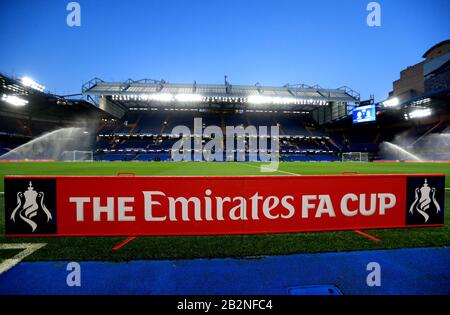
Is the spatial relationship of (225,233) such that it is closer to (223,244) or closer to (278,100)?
(223,244)

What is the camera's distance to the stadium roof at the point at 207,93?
40.4m

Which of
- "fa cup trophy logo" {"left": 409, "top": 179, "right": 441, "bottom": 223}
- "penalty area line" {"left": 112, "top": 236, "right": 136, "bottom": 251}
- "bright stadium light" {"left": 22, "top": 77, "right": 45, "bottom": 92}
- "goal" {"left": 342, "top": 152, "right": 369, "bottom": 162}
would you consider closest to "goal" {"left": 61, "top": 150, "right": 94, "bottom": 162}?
"bright stadium light" {"left": 22, "top": 77, "right": 45, "bottom": 92}

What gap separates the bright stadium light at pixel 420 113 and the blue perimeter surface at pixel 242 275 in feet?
157

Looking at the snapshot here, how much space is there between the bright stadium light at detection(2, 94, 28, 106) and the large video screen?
4957 centimetres

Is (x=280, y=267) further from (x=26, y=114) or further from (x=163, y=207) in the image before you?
(x=26, y=114)

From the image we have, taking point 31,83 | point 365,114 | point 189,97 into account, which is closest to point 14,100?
point 31,83

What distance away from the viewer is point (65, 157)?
1469 inches

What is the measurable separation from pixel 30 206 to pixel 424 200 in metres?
6.28

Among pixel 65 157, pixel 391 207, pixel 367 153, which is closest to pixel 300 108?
pixel 367 153

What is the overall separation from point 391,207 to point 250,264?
281cm

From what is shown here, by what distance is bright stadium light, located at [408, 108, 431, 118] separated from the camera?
38469 mm

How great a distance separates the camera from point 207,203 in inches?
141

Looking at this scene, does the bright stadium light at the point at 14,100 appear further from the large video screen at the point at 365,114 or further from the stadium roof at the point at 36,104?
the large video screen at the point at 365,114

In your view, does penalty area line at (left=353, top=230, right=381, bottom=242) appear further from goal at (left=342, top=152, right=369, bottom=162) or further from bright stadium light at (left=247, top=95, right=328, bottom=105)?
goal at (left=342, top=152, right=369, bottom=162)
